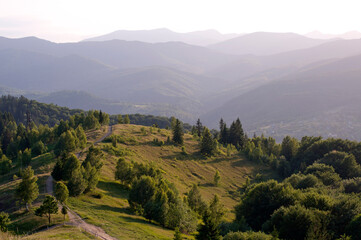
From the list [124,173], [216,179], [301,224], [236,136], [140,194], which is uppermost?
[124,173]

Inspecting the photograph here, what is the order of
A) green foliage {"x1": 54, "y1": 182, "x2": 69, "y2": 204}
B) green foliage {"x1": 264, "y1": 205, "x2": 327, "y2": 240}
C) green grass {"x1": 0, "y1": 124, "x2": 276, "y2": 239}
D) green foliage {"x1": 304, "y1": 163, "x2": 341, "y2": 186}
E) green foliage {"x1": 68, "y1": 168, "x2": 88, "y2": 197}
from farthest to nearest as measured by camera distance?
green foliage {"x1": 304, "y1": 163, "x2": 341, "y2": 186}, green foliage {"x1": 68, "y1": 168, "x2": 88, "y2": 197}, green foliage {"x1": 264, "y1": 205, "x2": 327, "y2": 240}, green foliage {"x1": 54, "y1": 182, "x2": 69, "y2": 204}, green grass {"x1": 0, "y1": 124, "x2": 276, "y2": 239}

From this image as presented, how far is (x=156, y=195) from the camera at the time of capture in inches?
2103

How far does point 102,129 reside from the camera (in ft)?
404

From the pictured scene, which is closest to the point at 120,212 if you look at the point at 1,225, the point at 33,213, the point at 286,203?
the point at 33,213

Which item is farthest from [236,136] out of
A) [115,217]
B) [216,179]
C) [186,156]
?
[115,217]

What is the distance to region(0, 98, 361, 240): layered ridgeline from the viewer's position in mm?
39188

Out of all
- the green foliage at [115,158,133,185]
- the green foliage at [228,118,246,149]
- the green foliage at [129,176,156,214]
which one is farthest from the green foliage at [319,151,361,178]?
the green foliage at [115,158,133,185]

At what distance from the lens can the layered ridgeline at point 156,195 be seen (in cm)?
3919

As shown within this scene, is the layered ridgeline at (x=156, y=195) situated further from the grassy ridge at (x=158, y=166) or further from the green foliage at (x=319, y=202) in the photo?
the grassy ridge at (x=158, y=166)

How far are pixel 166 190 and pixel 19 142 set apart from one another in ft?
305

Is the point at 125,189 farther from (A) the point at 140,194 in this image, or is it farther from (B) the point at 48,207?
(B) the point at 48,207

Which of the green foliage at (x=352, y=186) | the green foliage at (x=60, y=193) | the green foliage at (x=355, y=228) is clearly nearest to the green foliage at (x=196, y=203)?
the green foliage at (x=355, y=228)

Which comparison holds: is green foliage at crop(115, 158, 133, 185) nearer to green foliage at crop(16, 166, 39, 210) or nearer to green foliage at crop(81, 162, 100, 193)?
green foliage at crop(81, 162, 100, 193)

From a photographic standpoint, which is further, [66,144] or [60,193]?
[66,144]
